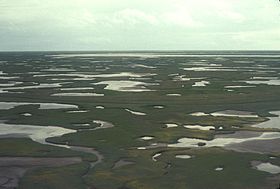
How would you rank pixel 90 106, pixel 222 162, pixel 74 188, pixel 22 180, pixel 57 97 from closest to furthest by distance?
pixel 74 188 → pixel 22 180 → pixel 222 162 → pixel 90 106 → pixel 57 97

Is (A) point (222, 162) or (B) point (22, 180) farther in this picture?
(A) point (222, 162)

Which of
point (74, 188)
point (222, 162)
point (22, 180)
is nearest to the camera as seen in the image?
point (74, 188)

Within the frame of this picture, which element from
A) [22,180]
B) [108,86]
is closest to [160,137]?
[22,180]

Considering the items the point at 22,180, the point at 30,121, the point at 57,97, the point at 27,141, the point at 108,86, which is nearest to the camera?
the point at 22,180

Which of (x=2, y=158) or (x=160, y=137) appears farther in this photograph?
(x=160, y=137)

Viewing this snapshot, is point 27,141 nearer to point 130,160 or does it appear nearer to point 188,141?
point 130,160

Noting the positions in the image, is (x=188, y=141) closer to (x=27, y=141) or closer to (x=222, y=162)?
(x=222, y=162)

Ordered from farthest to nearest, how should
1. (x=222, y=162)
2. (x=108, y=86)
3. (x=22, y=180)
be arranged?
1. (x=108, y=86)
2. (x=222, y=162)
3. (x=22, y=180)

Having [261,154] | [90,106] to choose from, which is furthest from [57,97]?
[261,154]
